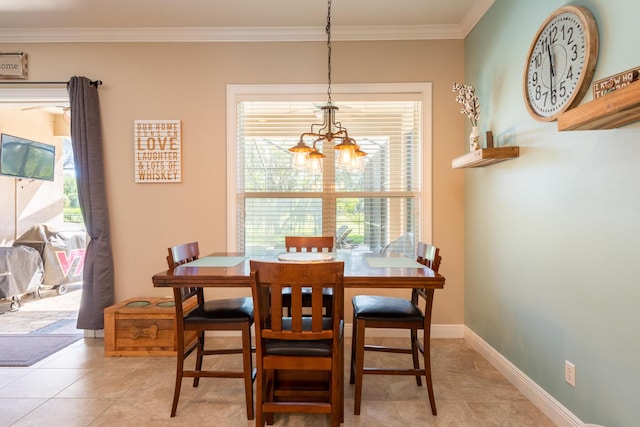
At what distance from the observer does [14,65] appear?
3.21 m

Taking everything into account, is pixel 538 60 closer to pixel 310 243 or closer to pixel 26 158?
pixel 310 243

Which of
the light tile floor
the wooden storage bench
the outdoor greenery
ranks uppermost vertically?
the outdoor greenery

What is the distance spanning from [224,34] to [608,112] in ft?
9.85

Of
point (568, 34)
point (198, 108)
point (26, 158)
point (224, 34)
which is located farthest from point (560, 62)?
point (26, 158)

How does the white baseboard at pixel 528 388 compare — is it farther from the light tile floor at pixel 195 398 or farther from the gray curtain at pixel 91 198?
the gray curtain at pixel 91 198

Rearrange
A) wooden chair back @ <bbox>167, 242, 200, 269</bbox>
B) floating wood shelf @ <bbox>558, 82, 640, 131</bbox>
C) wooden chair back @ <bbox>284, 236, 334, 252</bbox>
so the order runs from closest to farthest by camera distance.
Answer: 1. floating wood shelf @ <bbox>558, 82, 640, 131</bbox>
2. wooden chair back @ <bbox>167, 242, 200, 269</bbox>
3. wooden chair back @ <bbox>284, 236, 334, 252</bbox>

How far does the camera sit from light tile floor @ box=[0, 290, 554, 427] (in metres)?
1.94

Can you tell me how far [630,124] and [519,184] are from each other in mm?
872

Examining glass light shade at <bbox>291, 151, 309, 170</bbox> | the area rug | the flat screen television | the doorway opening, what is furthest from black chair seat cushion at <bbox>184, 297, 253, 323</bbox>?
the flat screen television

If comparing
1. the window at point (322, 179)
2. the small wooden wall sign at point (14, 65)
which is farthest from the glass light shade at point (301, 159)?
the small wooden wall sign at point (14, 65)

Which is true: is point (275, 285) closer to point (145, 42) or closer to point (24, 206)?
point (145, 42)

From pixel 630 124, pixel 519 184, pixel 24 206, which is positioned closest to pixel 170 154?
pixel 519 184

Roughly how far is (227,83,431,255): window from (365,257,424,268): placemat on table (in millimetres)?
874

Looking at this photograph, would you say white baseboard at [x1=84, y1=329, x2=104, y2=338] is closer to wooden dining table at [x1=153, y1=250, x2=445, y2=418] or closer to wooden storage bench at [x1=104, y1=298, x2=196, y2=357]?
wooden storage bench at [x1=104, y1=298, x2=196, y2=357]
